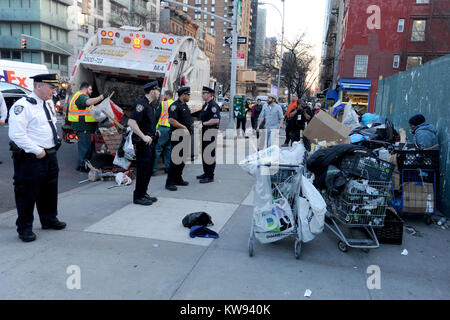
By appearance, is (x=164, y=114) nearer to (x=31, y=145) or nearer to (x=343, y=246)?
(x=31, y=145)

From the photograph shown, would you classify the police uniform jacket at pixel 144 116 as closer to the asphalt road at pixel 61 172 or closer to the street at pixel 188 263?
the street at pixel 188 263

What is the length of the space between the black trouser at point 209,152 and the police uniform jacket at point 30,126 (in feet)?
11.8

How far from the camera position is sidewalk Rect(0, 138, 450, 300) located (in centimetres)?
336

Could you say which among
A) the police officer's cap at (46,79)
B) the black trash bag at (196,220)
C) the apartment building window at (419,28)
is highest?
the apartment building window at (419,28)

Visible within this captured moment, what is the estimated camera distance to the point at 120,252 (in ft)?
13.4

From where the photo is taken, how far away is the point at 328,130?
6.22 meters

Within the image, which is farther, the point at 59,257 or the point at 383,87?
the point at 383,87

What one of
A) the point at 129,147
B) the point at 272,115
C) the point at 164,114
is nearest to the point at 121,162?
the point at 129,147

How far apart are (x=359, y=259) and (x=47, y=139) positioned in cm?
395

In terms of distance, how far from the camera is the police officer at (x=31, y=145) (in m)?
4.17

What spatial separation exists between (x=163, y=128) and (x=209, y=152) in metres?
1.45

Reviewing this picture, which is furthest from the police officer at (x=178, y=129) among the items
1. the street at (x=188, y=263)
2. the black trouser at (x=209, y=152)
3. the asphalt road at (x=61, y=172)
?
the asphalt road at (x=61, y=172)
